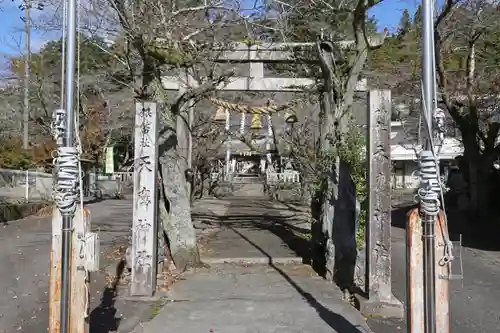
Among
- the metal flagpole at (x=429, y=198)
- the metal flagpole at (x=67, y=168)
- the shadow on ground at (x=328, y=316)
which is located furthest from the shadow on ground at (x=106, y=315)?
the metal flagpole at (x=429, y=198)

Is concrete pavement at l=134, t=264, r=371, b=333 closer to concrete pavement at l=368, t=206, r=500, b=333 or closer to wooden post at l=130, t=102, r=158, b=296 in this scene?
wooden post at l=130, t=102, r=158, b=296

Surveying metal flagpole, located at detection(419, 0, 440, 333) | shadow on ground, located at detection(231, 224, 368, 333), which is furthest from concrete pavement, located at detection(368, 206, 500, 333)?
metal flagpole, located at detection(419, 0, 440, 333)

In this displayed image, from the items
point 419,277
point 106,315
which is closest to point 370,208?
point 419,277

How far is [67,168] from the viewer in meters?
4.36

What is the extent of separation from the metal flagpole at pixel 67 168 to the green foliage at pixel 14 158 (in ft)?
81.8

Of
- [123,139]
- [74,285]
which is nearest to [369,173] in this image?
[74,285]

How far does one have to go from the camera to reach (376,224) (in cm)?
784

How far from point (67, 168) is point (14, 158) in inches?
1012

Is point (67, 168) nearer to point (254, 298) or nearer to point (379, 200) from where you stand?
point (254, 298)

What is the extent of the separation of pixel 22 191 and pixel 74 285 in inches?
842

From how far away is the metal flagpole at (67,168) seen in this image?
14.2 ft

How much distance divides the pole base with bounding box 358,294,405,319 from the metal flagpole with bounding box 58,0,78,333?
445 cm

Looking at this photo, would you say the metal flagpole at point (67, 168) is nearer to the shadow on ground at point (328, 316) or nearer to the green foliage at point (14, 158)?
the shadow on ground at point (328, 316)

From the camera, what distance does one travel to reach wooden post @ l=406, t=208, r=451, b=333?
14.3 feet
